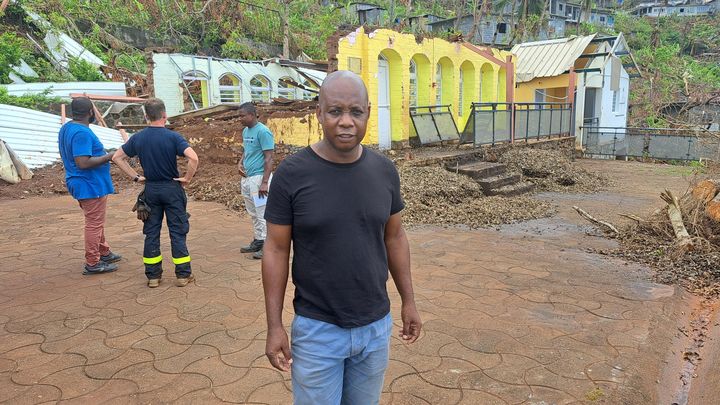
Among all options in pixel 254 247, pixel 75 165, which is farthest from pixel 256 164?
pixel 75 165

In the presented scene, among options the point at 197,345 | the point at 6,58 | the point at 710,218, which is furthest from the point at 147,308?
the point at 6,58

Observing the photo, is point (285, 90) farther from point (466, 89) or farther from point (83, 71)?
point (83, 71)

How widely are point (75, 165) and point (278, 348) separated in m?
4.03

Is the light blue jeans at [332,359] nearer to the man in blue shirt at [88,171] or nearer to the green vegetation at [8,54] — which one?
the man in blue shirt at [88,171]

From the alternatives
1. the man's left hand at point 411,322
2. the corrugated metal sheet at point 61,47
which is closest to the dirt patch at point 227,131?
the corrugated metal sheet at point 61,47

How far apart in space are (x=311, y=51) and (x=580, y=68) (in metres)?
12.1

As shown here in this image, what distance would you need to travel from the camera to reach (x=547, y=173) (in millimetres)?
11508

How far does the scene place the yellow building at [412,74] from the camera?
10656mm

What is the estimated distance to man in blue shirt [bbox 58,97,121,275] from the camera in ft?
15.3

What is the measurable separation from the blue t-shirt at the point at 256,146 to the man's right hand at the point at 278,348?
142 inches

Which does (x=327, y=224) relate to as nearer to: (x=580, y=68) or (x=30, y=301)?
(x=30, y=301)

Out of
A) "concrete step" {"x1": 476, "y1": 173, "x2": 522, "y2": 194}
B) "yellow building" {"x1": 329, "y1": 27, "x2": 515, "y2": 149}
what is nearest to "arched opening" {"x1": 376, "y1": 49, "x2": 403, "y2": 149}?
"yellow building" {"x1": 329, "y1": 27, "x2": 515, "y2": 149}

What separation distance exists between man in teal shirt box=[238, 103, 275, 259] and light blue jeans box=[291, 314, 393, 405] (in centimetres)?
348

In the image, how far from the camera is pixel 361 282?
1812mm
